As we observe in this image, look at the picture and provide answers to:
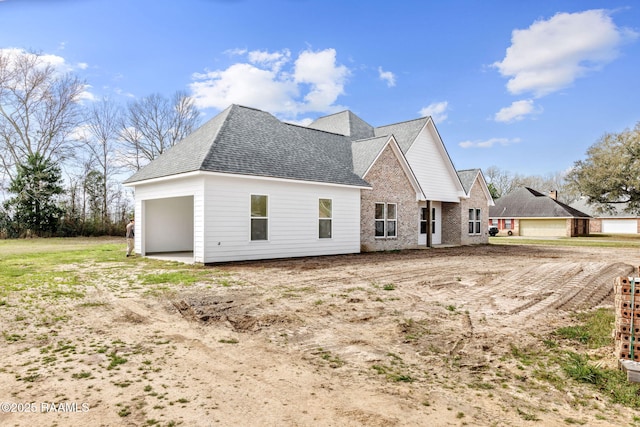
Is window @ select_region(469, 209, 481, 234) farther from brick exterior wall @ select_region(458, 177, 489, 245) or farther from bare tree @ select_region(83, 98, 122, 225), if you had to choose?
bare tree @ select_region(83, 98, 122, 225)

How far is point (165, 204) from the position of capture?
54.3 ft

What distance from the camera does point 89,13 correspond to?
2.83m

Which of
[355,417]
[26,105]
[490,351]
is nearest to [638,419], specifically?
[490,351]

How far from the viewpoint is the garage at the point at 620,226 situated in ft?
150

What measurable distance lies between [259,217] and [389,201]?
7.73m

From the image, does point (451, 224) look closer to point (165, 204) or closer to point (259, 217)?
point (259, 217)

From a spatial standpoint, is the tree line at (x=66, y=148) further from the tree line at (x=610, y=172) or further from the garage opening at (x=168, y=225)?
the tree line at (x=610, y=172)

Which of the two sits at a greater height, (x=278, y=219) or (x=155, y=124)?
(x=155, y=124)

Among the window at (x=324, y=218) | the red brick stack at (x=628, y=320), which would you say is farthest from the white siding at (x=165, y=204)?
the red brick stack at (x=628, y=320)

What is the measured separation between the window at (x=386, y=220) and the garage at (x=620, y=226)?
43.3 metres

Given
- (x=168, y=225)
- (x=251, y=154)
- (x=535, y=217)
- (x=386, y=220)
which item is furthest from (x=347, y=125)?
(x=535, y=217)

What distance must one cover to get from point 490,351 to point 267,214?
995cm

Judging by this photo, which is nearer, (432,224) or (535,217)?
(432,224)

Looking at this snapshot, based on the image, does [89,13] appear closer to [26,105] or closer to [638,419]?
[638,419]
